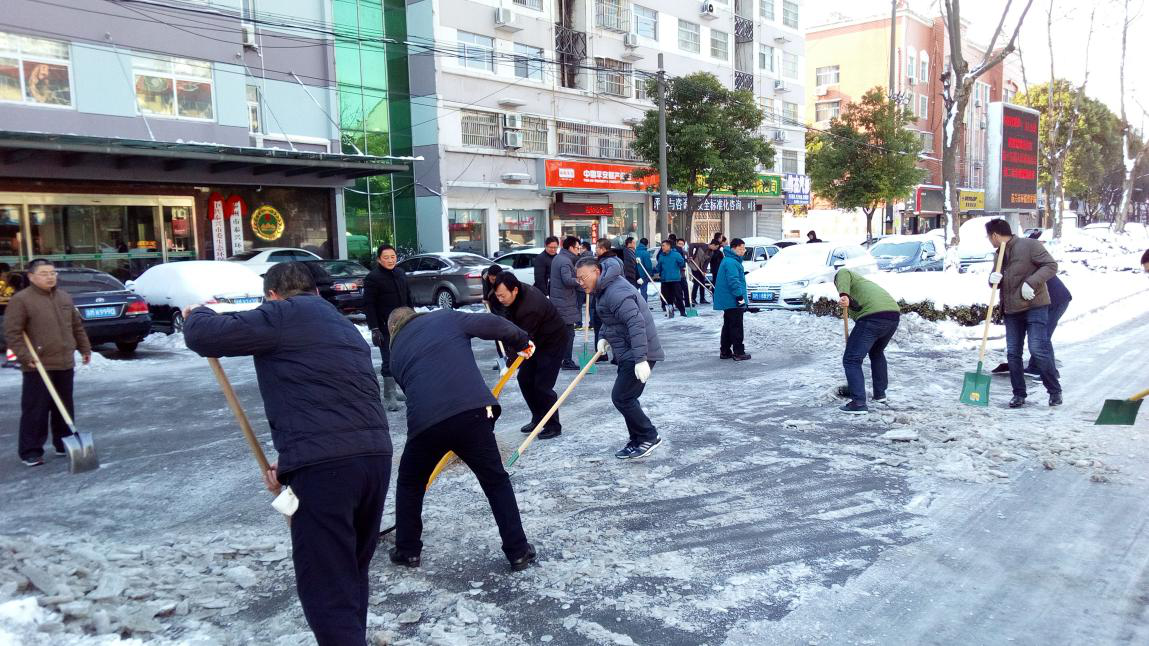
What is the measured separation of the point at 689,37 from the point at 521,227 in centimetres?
1308

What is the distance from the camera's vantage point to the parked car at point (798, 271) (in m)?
15.8

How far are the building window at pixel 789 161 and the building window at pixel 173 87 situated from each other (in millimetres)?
29305

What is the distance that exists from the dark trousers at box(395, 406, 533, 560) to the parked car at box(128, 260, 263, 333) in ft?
34.6

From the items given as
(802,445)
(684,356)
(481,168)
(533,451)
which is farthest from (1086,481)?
(481,168)

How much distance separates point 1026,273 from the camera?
314 inches

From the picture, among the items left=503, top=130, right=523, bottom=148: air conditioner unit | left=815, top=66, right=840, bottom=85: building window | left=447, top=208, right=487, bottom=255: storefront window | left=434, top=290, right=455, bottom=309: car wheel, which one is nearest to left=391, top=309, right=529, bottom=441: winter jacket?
left=434, top=290, right=455, bottom=309: car wheel

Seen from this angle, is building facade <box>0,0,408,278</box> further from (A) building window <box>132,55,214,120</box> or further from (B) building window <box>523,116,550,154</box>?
(B) building window <box>523,116,550,154</box>

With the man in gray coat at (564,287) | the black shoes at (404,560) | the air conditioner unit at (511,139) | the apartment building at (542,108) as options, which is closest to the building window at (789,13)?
the apartment building at (542,108)

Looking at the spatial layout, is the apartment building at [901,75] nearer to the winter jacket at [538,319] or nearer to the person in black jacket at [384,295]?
the person in black jacket at [384,295]

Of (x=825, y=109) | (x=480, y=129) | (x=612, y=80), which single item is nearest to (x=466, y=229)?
(x=480, y=129)

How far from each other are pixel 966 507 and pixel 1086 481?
116cm

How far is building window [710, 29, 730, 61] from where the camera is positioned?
36.8 metres

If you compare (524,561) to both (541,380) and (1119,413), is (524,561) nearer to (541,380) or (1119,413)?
(541,380)

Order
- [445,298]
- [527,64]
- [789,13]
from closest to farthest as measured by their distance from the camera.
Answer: [445,298], [527,64], [789,13]
